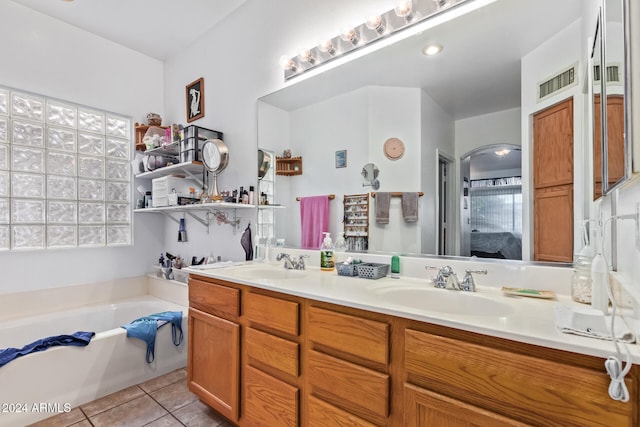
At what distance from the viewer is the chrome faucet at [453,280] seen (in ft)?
4.09

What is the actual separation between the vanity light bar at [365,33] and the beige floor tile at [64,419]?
8.36 ft

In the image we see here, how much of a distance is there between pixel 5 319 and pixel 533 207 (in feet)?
12.0

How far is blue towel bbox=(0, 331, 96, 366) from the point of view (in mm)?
1707

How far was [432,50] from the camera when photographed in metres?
1.52

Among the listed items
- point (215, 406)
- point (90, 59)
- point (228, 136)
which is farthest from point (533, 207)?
point (90, 59)

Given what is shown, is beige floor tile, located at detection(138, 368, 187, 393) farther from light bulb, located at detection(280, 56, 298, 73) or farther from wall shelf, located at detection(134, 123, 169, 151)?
light bulb, located at detection(280, 56, 298, 73)

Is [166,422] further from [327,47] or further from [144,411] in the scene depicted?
[327,47]

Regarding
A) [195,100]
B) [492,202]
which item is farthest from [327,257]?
[195,100]

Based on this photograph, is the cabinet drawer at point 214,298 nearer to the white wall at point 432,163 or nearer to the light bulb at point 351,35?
the white wall at point 432,163

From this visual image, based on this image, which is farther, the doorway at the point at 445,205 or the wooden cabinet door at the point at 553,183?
the doorway at the point at 445,205

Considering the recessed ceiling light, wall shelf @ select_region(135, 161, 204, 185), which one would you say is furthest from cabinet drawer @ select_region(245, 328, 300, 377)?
wall shelf @ select_region(135, 161, 204, 185)

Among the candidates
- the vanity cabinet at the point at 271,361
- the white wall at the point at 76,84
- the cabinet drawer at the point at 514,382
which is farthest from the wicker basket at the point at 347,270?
the white wall at the point at 76,84

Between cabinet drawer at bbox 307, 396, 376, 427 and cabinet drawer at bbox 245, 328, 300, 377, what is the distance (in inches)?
5.5

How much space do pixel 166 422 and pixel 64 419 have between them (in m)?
0.63
